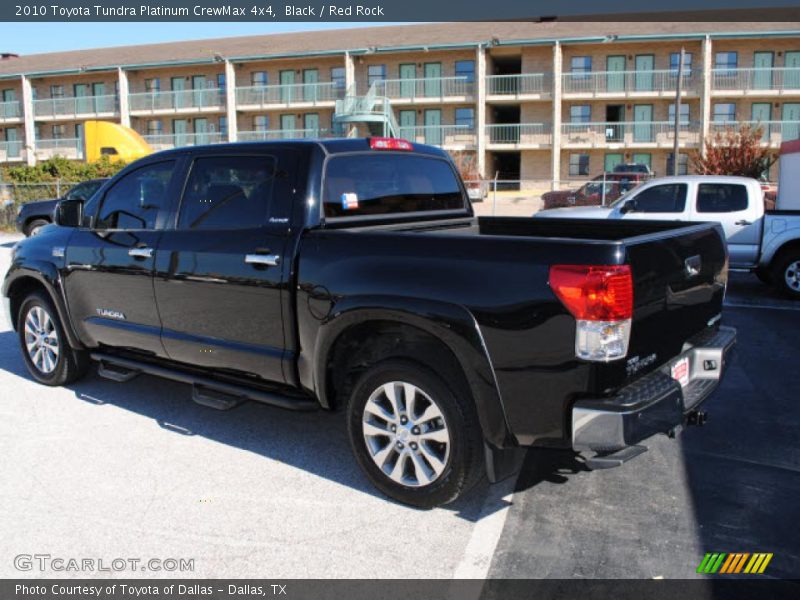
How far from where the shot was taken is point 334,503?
13.1 ft

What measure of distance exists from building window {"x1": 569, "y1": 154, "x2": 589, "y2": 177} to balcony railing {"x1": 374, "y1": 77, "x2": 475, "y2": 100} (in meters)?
6.78

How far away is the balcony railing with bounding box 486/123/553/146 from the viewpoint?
39906 millimetres

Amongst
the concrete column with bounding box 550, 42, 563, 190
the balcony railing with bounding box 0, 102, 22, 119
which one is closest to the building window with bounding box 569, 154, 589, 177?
the concrete column with bounding box 550, 42, 563, 190

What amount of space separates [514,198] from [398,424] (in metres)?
30.8

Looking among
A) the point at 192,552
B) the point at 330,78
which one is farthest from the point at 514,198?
the point at 192,552

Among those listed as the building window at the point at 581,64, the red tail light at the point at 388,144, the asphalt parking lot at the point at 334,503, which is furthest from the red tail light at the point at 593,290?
the building window at the point at 581,64

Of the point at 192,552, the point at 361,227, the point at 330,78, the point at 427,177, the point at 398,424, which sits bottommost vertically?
the point at 192,552

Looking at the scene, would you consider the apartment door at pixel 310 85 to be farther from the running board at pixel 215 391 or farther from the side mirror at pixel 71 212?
the running board at pixel 215 391

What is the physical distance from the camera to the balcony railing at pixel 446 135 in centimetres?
4047

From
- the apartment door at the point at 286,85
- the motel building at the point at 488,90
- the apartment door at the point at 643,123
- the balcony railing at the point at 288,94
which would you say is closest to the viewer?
the motel building at the point at 488,90

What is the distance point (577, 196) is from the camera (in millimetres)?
27531

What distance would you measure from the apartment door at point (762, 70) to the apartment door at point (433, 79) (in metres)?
16.3

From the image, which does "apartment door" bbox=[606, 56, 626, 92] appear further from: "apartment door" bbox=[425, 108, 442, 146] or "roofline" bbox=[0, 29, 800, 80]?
"apartment door" bbox=[425, 108, 442, 146]

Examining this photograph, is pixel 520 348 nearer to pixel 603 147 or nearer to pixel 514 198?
pixel 514 198
